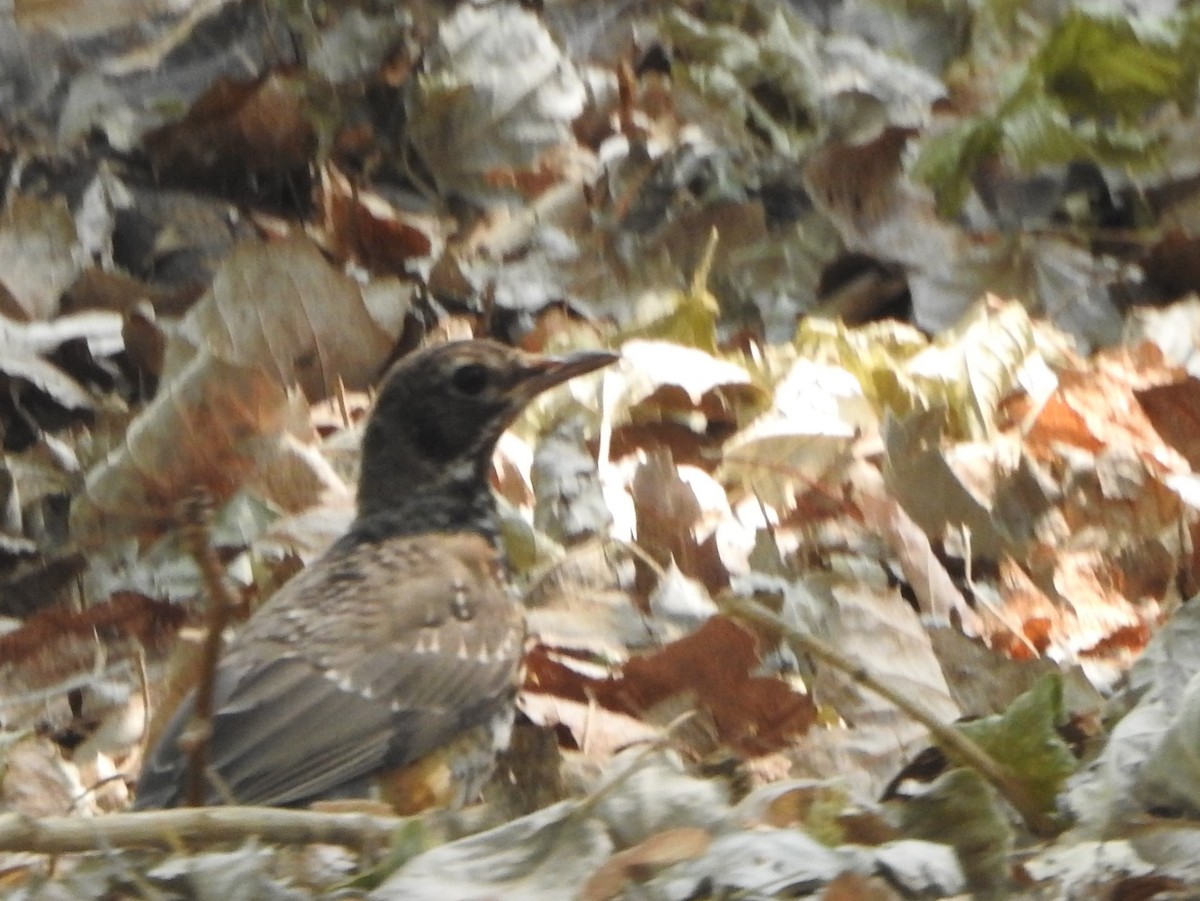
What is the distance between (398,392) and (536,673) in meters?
0.72

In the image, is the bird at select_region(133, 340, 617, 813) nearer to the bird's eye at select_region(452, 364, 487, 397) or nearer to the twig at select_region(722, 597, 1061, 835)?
the bird's eye at select_region(452, 364, 487, 397)

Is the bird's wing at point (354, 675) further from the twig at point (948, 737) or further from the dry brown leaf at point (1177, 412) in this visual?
the dry brown leaf at point (1177, 412)

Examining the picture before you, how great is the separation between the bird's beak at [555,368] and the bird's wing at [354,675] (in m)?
0.36

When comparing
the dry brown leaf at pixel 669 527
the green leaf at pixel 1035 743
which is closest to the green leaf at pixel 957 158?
Result: the dry brown leaf at pixel 669 527

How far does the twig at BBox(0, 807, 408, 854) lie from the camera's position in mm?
3070

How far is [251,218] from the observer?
6.47 metres

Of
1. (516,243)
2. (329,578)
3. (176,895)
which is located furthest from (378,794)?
(516,243)

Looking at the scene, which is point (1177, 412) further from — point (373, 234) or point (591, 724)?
point (373, 234)

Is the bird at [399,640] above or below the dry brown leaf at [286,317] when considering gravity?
below

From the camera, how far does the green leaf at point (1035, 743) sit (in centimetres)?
330

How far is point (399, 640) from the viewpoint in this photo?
4301 millimetres

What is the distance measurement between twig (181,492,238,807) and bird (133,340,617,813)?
39 mm

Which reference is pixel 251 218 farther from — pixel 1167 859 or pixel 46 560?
pixel 1167 859

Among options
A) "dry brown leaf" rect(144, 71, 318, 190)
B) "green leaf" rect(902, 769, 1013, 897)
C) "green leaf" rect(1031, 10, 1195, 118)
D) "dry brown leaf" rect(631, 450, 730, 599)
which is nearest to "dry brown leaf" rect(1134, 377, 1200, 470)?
"dry brown leaf" rect(631, 450, 730, 599)
